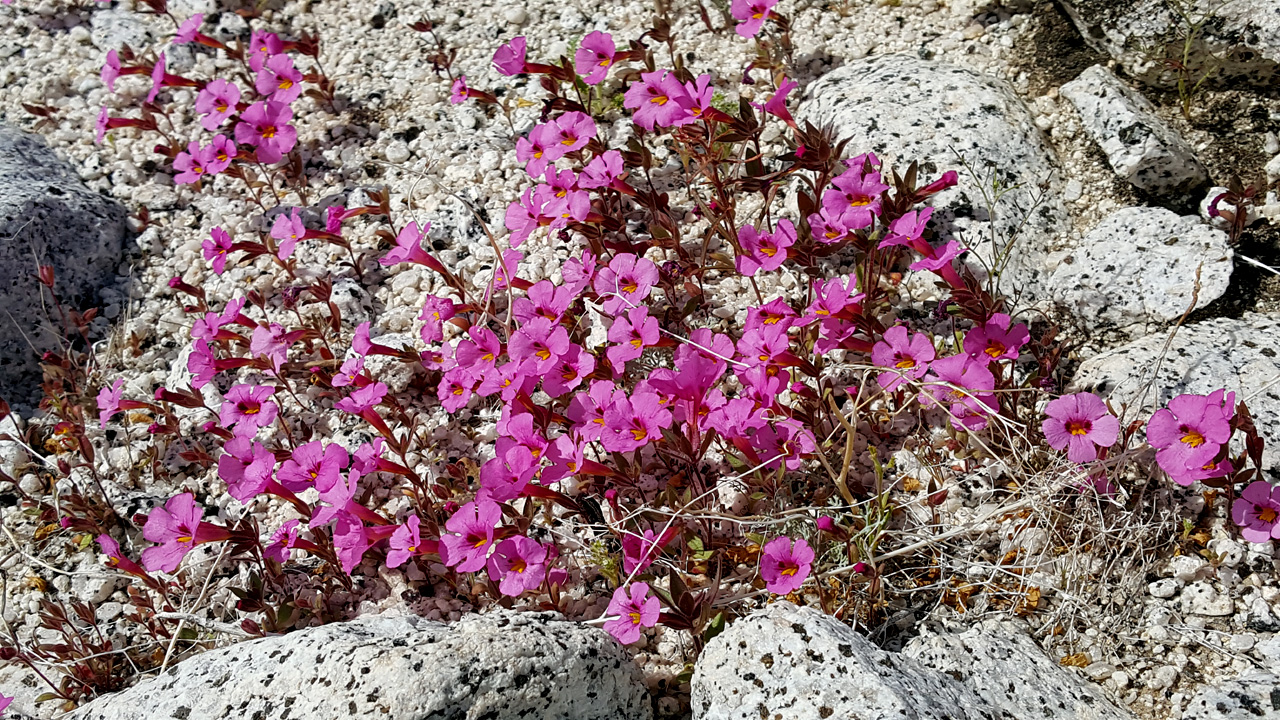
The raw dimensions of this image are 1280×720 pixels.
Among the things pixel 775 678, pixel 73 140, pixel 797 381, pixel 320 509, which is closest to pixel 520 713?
pixel 775 678

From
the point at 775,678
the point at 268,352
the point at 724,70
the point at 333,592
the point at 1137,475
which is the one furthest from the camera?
the point at 724,70

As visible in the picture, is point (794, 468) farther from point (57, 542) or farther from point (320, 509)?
point (57, 542)

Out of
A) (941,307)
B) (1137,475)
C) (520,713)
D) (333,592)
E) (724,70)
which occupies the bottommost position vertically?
(333,592)

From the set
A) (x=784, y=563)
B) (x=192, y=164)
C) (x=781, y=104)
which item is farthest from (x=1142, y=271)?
(x=192, y=164)

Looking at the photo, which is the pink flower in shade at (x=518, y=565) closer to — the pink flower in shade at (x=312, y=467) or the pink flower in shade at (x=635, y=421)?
the pink flower in shade at (x=635, y=421)

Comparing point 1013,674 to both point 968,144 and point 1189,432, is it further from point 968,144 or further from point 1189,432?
point 968,144
